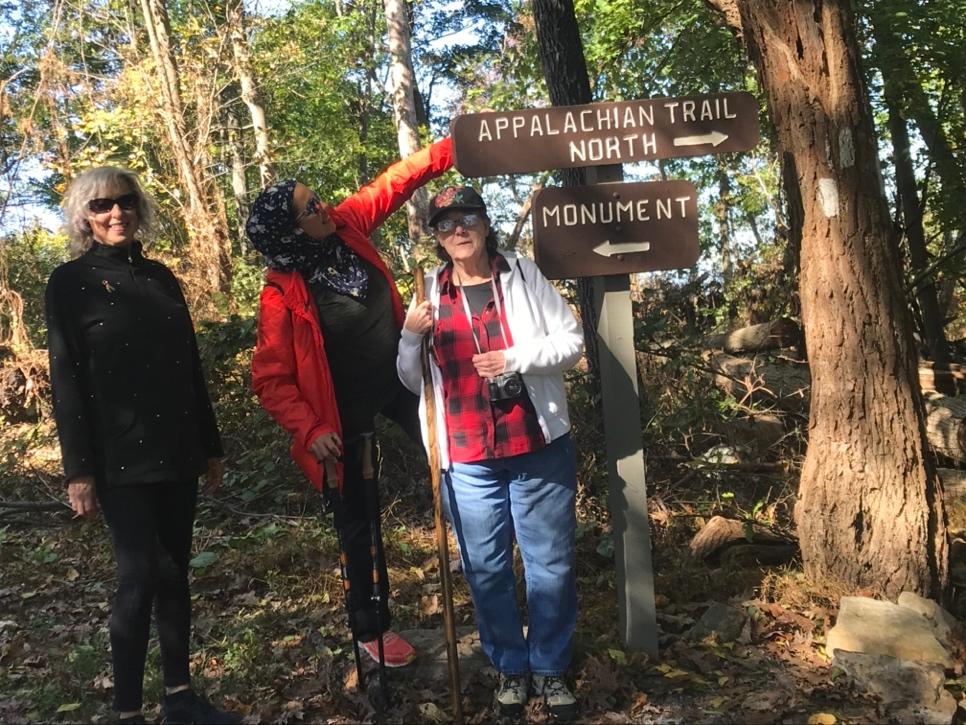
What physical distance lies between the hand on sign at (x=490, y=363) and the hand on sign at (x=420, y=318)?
235 millimetres

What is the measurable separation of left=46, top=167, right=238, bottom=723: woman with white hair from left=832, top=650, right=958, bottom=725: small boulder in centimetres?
261

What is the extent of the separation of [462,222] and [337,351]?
777 millimetres

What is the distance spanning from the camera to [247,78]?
44.8 ft

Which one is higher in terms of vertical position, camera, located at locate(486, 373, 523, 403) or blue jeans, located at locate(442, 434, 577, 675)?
camera, located at locate(486, 373, 523, 403)

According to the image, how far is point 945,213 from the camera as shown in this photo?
855 cm

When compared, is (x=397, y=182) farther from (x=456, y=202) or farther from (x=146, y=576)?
(x=146, y=576)

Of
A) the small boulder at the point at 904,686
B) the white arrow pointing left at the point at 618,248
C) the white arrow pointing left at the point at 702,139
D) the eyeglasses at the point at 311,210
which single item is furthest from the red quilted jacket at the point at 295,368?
the small boulder at the point at 904,686

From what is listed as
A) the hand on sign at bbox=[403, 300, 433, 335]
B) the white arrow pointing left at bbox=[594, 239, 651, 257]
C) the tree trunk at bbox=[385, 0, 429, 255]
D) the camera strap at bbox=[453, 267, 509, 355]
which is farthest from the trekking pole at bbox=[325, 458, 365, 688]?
the tree trunk at bbox=[385, 0, 429, 255]

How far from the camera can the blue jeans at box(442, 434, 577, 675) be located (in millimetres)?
3145

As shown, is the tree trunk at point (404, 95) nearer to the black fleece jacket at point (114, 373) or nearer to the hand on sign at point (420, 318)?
the hand on sign at point (420, 318)

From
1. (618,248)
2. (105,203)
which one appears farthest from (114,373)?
(618,248)

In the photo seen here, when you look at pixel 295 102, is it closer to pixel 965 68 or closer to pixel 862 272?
pixel 965 68

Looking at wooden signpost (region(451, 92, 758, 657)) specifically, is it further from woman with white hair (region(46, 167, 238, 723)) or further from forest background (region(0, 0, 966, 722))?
woman with white hair (region(46, 167, 238, 723))

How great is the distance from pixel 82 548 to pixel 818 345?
205 inches
